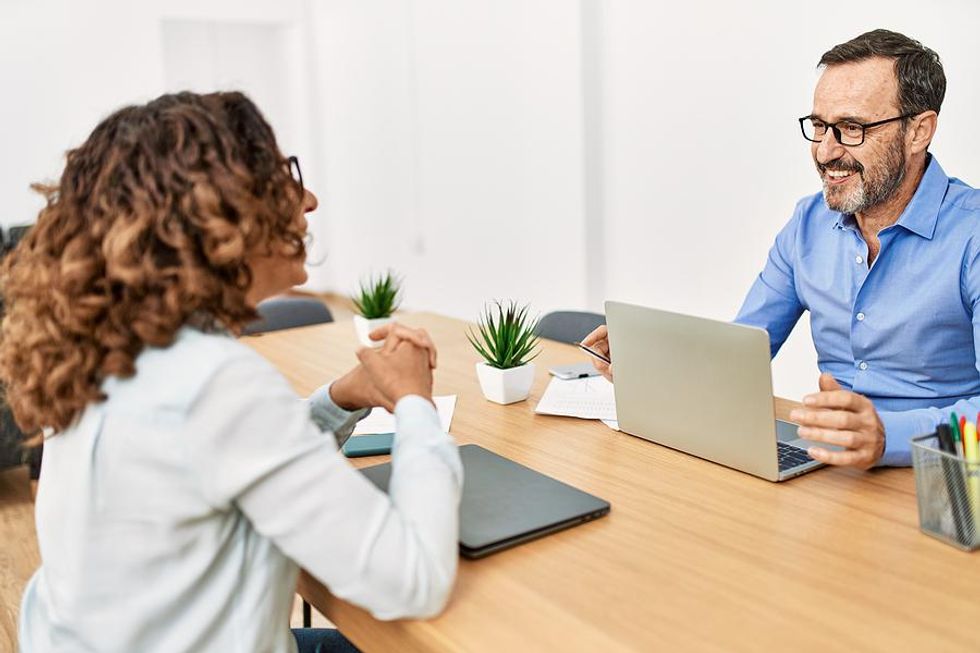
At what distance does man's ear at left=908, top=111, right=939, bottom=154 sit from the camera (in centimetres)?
197

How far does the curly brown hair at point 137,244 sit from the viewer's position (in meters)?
1.00

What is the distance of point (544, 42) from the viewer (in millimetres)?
5340

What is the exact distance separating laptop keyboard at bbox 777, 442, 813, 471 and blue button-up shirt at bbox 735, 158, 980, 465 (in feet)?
1.15

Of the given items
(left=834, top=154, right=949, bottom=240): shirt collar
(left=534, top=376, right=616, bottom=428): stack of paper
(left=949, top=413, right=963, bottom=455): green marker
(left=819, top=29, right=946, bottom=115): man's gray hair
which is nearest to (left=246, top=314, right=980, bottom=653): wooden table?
(left=949, top=413, right=963, bottom=455): green marker

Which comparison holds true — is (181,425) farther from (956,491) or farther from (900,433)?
(900,433)

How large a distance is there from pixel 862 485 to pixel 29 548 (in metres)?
2.88

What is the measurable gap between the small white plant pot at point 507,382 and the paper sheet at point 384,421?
86 millimetres

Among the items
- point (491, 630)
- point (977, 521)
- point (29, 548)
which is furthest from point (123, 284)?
point (29, 548)

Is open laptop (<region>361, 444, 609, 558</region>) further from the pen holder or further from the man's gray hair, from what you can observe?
the man's gray hair

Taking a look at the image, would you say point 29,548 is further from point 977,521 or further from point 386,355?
point 977,521

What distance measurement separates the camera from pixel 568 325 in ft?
9.01

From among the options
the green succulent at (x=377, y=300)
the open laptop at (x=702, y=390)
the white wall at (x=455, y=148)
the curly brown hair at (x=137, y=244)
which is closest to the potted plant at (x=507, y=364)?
the open laptop at (x=702, y=390)

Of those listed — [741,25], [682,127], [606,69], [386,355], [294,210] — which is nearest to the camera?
[294,210]

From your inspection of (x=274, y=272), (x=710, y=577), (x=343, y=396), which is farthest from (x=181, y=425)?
(x=710, y=577)
